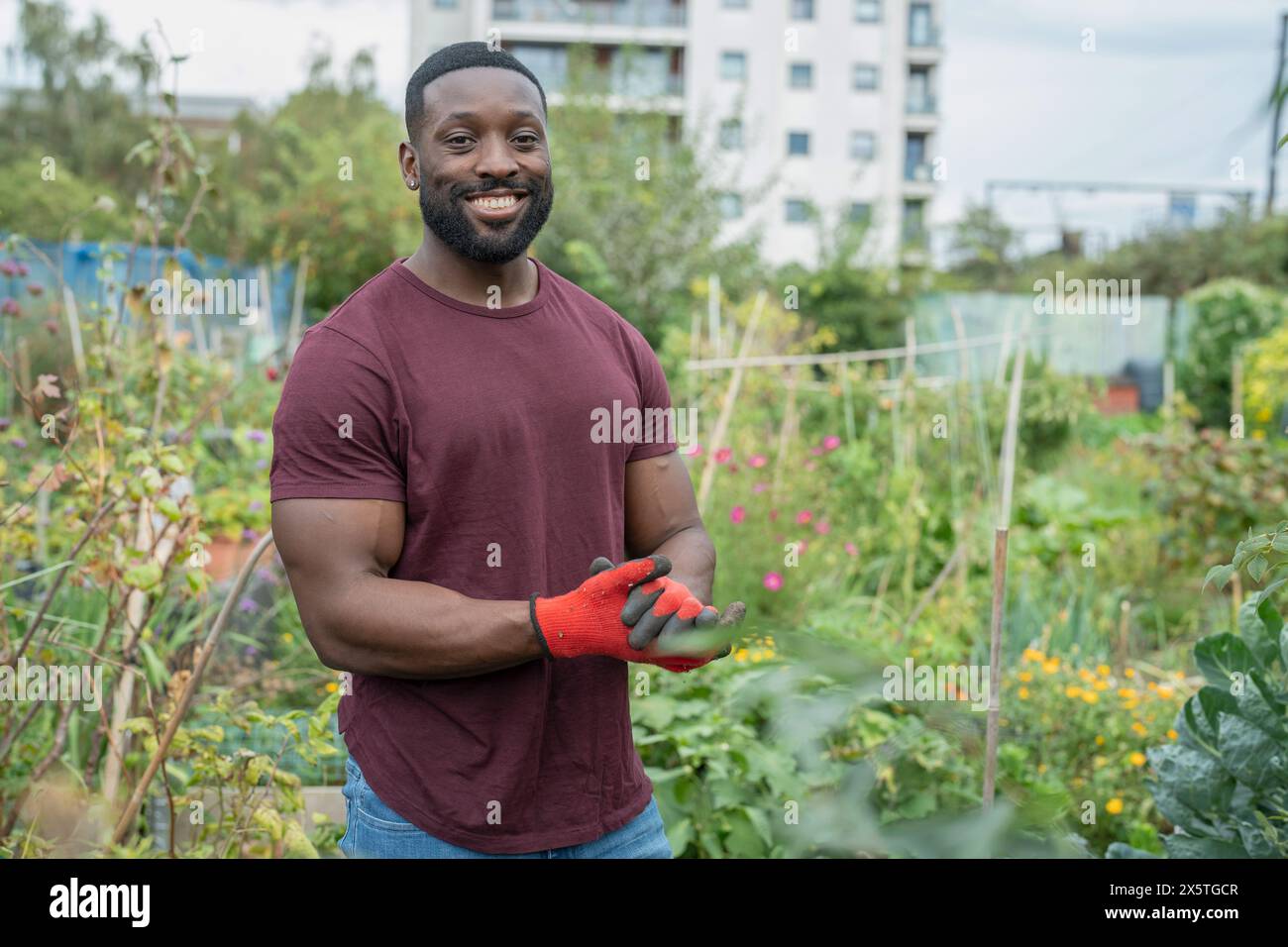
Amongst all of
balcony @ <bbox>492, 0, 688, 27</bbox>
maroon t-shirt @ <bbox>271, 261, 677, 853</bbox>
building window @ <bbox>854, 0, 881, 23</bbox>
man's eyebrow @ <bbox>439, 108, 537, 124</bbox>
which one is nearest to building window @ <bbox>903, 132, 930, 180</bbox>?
building window @ <bbox>854, 0, 881, 23</bbox>

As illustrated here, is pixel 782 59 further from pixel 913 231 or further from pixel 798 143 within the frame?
pixel 913 231

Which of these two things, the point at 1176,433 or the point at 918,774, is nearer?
the point at 918,774

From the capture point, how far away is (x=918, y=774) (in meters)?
3.16

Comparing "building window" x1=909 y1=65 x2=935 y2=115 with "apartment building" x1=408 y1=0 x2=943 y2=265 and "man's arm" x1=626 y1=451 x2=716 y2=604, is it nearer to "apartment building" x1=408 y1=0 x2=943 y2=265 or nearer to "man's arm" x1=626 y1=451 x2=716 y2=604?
"apartment building" x1=408 y1=0 x2=943 y2=265

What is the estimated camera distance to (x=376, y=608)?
5.73ft

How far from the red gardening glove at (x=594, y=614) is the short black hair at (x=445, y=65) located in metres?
0.82

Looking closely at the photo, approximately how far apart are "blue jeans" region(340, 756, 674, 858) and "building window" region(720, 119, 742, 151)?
1403 centimetres

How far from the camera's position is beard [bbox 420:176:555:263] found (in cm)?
194

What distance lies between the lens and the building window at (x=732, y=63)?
1524 inches

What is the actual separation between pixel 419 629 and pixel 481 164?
0.74 meters
